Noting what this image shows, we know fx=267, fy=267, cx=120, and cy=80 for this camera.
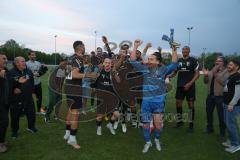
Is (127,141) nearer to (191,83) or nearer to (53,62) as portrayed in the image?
(191,83)

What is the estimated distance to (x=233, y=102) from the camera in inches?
238

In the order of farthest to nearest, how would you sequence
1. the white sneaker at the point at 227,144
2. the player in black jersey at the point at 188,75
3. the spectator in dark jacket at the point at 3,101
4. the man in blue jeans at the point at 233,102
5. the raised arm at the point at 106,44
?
the raised arm at the point at 106,44
the player in black jersey at the point at 188,75
the white sneaker at the point at 227,144
the man in blue jeans at the point at 233,102
the spectator in dark jacket at the point at 3,101

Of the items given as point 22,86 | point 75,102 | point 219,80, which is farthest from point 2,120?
point 219,80

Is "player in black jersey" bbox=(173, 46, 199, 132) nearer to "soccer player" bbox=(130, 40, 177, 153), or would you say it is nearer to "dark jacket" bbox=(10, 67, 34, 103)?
"soccer player" bbox=(130, 40, 177, 153)

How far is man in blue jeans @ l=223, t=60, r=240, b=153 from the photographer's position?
6.04 meters

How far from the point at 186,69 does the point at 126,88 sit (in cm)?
187

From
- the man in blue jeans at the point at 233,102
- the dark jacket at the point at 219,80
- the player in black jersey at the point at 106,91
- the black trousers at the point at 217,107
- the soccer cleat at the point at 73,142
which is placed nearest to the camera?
the man in blue jeans at the point at 233,102

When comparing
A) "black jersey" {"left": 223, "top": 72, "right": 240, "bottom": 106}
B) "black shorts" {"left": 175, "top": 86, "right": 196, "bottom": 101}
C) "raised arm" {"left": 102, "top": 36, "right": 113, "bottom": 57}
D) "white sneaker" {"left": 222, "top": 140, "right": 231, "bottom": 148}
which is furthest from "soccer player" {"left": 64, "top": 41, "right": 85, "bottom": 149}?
"white sneaker" {"left": 222, "top": 140, "right": 231, "bottom": 148}

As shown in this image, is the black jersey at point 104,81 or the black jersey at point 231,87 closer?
the black jersey at point 231,87

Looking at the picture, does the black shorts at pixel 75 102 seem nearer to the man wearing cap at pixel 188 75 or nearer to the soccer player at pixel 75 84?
the soccer player at pixel 75 84

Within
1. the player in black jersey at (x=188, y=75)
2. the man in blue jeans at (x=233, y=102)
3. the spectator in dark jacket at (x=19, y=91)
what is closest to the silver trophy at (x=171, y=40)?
the man in blue jeans at (x=233, y=102)

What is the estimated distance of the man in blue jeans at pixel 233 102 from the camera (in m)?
Answer: 6.04

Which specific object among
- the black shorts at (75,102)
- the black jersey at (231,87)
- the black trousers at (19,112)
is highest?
the black jersey at (231,87)

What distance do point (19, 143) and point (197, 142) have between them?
4436 mm
